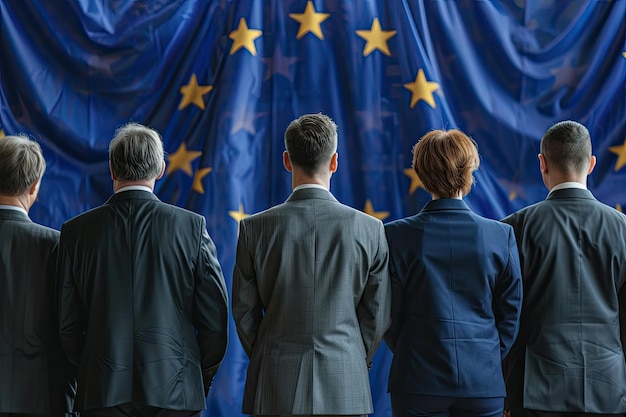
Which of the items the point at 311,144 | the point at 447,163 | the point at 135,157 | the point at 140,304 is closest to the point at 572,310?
the point at 447,163

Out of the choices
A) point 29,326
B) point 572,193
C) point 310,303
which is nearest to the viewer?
point 310,303

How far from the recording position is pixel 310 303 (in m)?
2.32

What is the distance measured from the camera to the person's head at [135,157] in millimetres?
2488

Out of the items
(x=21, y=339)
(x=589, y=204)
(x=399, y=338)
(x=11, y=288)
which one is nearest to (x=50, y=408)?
(x=21, y=339)

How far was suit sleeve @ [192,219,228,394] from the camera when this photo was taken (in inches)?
97.7

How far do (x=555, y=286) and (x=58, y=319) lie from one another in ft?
5.30

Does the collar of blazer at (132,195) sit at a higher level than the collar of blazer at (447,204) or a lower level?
higher

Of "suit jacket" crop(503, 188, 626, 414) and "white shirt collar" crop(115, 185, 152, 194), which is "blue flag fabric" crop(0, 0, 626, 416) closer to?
"suit jacket" crop(503, 188, 626, 414)

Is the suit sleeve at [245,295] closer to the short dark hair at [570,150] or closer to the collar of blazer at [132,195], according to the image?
the collar of blazer at [132,195]

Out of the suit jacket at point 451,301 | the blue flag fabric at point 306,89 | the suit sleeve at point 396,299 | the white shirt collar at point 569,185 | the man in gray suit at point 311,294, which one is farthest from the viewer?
the blue flag fabric at point 306,89

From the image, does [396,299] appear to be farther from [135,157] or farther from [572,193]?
[135,157]

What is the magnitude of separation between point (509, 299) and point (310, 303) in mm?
664

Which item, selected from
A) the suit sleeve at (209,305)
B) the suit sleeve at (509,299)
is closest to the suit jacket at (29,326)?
the suit sleeve at (209,305)

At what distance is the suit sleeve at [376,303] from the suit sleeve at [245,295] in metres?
0.32
